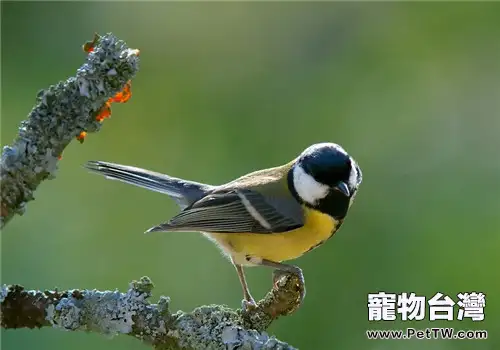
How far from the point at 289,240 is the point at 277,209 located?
0.10 metres

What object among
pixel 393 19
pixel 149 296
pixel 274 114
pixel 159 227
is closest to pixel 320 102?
pixel 274 114

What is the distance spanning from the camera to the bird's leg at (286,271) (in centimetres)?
157

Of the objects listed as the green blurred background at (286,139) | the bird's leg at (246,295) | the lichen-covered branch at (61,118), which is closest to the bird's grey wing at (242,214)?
the bird's leg at (246,295)

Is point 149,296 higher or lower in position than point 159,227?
lower

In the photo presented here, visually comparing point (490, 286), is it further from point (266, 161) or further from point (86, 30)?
point (86, 30)

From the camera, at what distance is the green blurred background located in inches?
96.7

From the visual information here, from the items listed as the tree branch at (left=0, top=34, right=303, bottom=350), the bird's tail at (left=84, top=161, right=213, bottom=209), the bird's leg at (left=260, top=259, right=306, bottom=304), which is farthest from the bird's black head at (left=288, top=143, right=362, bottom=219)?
the tree branch at (left=0, top=34, right=303, bottom=350)

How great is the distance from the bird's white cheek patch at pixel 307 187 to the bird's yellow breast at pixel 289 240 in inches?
1.2

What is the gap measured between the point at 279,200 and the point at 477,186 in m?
1.29

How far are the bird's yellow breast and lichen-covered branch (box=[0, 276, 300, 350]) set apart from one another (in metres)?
0.44

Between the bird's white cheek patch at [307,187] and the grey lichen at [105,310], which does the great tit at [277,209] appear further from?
the grey lichen at [105,310]

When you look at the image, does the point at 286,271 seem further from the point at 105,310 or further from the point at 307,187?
the point at 105,310

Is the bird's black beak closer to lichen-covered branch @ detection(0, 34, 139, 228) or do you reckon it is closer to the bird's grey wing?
the bird's grey wing

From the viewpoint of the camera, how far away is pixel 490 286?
95.2 inches
